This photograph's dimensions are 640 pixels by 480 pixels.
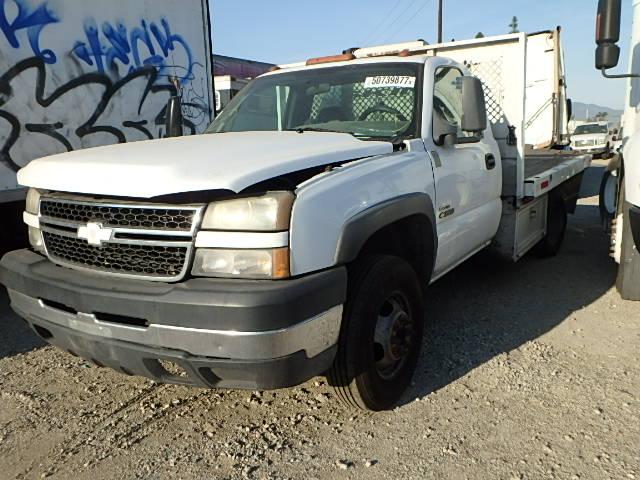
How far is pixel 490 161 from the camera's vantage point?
421 cm

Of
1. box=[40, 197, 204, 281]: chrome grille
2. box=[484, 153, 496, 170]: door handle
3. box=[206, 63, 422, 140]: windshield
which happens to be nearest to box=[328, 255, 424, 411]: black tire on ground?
box=[40, 197, 204, 281]: chrome grille

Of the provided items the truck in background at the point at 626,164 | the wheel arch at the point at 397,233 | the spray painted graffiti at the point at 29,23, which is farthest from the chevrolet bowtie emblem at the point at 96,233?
the truck in background at the point at 626,164

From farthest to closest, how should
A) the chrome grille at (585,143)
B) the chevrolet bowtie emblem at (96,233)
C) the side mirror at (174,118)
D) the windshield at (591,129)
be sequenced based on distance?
1. the windshield at (591,129)
2. the chrome grille at (585,143)
3. the side mirror at (174,118)
4. the chevrolet bowtie emblem at (96,233)

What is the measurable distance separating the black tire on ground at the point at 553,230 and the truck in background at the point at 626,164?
49 cm

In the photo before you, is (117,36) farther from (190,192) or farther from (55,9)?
(190,192)

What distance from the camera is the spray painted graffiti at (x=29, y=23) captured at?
14.9 ft

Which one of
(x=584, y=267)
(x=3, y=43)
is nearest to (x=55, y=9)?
(x=3, y=43)

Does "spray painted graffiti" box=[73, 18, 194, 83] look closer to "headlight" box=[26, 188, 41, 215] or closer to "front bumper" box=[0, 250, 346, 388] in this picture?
"headlight" box=[26, 188, 41, 215]

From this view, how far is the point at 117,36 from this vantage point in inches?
216

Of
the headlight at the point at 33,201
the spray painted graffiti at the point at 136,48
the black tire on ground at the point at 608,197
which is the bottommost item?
the black tire on ground at the point at 608,197

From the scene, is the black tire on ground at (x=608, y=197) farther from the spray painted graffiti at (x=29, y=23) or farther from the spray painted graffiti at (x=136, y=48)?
the spray painted graffiti at (x=29, y=23)

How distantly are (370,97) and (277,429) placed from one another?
211 centimetres

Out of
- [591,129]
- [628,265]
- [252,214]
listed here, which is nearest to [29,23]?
[252,214]

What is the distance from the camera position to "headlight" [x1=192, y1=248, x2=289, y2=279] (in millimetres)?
2211
